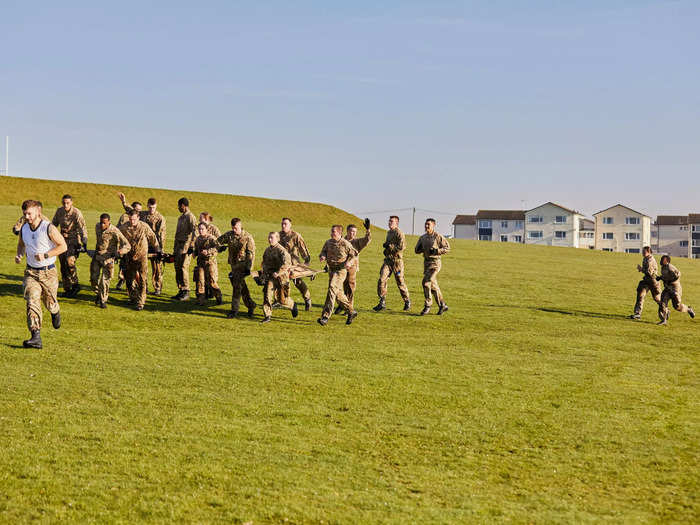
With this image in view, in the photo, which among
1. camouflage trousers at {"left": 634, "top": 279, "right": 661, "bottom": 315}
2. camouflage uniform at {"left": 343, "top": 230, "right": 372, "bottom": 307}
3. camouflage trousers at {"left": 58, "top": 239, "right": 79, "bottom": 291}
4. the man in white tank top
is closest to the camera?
the man in white tank top

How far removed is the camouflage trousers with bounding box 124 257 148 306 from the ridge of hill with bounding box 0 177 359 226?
188 ft

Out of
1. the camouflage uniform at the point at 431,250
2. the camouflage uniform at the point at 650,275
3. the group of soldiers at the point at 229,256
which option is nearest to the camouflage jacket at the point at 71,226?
the group of soldiers at the point at 229,256

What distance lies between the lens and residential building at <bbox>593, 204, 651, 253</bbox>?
122 meters

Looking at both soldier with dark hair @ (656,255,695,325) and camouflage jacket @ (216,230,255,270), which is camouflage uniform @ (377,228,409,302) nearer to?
camouflage jacket @ (216,230,255,270)

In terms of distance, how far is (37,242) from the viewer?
483 inches

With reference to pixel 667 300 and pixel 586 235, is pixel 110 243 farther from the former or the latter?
pixel 586 235

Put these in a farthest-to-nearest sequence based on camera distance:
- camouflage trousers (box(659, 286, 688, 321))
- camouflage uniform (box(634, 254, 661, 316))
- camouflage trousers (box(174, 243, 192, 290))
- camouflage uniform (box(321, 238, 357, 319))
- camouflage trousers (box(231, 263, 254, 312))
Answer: camouflage uniform (box(634, 254, 661, 316)), camouflage trousers (box(659, 286, 688, 321)), camouflage trousers (box(174, 243, 192, 290)), camouflage trousers (box(231, 263, 254, 312)), camouflage uniform (box(321, 238, 357, 319))

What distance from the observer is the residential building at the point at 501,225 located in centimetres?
12738

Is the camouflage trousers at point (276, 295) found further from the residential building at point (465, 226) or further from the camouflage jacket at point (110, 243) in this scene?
the residential building at point (465, 226)

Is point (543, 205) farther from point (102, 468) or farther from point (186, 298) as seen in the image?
point (102, 468)

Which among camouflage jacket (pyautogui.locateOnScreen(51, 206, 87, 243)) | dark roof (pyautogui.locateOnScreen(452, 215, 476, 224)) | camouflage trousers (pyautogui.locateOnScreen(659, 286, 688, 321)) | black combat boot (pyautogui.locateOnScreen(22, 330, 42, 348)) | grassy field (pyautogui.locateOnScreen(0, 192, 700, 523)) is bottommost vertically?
grassy field (pyautogui.locateOnScreen(0, 192, 700, 523))

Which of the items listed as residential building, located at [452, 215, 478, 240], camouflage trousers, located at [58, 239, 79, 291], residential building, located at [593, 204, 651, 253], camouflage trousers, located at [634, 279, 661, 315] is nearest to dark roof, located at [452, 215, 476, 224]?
residential building, located at [452, 215, 478, 240]

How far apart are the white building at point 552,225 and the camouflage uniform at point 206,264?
106693mm

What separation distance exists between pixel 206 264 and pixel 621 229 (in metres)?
115
